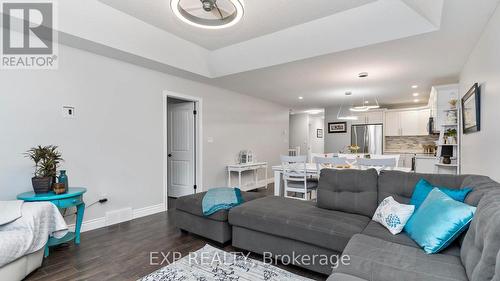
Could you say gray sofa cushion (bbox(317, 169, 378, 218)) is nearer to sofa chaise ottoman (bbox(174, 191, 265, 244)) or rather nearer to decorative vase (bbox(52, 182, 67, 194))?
sofa chaise ottoman (bbox(174, 191, 265, 244))

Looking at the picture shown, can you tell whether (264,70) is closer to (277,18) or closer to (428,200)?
(277,18)

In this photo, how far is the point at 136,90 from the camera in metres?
3.93

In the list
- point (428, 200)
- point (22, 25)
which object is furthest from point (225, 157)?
point (428, 200)

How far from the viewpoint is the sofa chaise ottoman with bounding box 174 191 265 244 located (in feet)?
8.93

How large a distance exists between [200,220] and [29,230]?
1.52 metres

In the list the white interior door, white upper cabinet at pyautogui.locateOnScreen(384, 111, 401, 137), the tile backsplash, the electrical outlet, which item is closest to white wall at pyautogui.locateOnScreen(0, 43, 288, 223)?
the electrical outlet

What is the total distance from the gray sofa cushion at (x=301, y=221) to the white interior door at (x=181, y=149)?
263 cm

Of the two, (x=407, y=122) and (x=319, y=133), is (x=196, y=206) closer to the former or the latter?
(x=407, y=122)

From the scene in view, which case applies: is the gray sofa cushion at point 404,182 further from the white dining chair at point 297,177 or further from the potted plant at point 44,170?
the potted plant at point 44,170

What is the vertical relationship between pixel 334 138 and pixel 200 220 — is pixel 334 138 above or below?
above

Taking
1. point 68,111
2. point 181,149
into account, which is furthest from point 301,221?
point 181,149

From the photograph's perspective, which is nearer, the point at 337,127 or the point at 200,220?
the point at 200,220

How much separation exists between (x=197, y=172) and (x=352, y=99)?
15.6 ft

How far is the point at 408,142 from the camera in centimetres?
763
